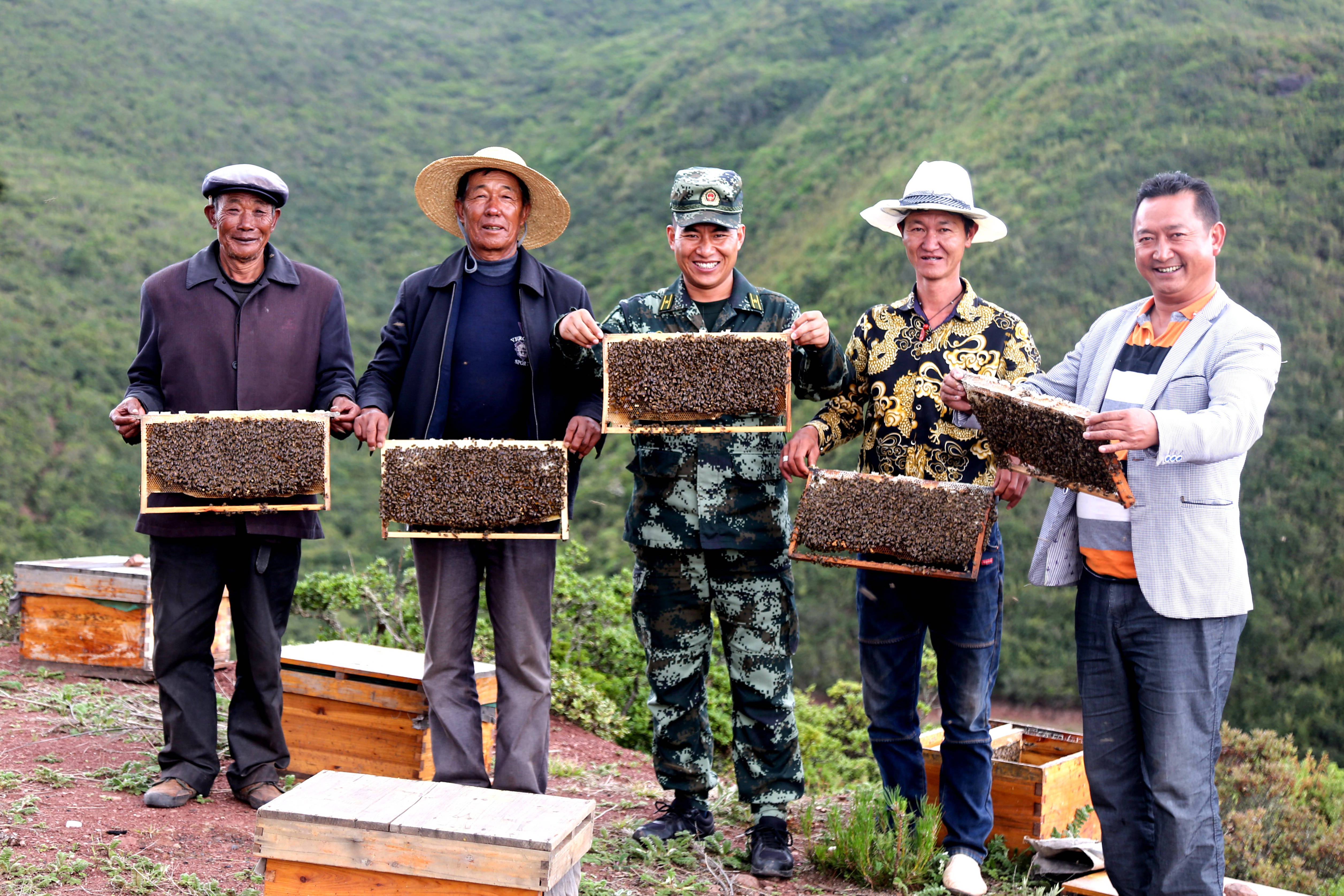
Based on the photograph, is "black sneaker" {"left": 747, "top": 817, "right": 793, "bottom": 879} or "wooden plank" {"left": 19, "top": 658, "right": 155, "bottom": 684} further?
"wooden plank" {"left": 19, "top": 658, "right": 155, "bottom": 684}

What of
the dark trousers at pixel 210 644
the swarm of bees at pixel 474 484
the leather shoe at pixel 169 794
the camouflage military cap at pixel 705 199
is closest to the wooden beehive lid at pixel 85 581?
the dark trousers at pixel 210 644

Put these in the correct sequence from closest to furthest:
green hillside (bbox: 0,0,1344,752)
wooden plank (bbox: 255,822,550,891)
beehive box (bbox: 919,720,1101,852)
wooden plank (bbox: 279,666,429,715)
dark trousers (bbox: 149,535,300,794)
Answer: wooden plank (bbox: 255,822,550,891)
dark trousers (bbox: 149,535,300,794)
beehive box (bbox: 919,720,1101,852)
wooden plank (bbox: 279,666,429,715)
green hillside (bbox: 0,0,1344,752)

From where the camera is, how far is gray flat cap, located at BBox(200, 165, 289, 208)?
204 inches

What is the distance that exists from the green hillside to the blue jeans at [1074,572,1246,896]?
0.41m

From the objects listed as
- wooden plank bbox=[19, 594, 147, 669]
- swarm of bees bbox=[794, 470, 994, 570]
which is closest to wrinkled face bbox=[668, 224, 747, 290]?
swarm of bees bbox=[794, 470, 994, 570]

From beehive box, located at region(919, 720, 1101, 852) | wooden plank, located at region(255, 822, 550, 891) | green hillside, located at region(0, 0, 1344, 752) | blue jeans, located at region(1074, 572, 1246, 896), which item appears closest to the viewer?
wooden plank, located at region(255, 822, 550, 891)

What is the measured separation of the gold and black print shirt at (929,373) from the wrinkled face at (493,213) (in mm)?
1839

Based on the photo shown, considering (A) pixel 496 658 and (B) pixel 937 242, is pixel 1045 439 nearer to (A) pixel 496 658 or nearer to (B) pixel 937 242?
(B) pixel 937 242

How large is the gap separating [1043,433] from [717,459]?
5.32 ft

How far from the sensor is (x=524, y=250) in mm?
5375

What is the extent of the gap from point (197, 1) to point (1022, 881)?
150 feet

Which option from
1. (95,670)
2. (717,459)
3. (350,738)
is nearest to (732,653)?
(717,459)

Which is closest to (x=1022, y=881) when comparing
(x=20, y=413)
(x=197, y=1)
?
(x=20, y=413)

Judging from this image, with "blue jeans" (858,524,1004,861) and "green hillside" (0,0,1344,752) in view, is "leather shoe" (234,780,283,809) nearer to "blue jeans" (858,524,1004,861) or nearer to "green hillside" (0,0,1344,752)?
"blue jeans" (858,524,1004,861)
